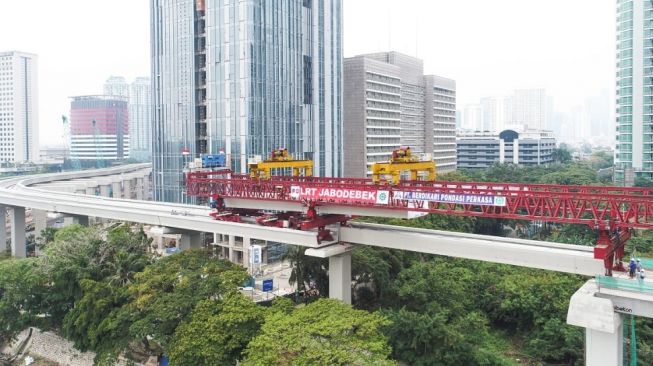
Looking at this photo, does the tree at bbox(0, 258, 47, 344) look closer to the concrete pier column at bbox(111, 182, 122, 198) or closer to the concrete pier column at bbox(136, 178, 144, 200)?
the concrete pier column at bbox(111, 182, 122, 198)

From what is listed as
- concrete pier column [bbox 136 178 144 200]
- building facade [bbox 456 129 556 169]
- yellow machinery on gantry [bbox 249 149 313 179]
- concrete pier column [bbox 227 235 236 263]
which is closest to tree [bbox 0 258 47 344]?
yellow machinery on gantry [bbox 249 149 313 179]

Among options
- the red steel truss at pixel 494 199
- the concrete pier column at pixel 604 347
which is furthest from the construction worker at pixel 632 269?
the concrete pier column at pixel 604 347

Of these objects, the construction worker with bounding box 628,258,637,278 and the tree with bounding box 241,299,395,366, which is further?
the construction worker with bounding box 628,258,637,278

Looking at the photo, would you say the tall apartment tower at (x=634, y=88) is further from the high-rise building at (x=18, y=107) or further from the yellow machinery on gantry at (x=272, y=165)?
the high-rise building at (x=18, y=107)

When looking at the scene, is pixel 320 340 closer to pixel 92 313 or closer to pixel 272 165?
pixel 272 165

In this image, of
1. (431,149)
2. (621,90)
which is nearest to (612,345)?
(621,90)

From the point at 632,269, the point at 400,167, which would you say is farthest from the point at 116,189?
the point at 632,269
